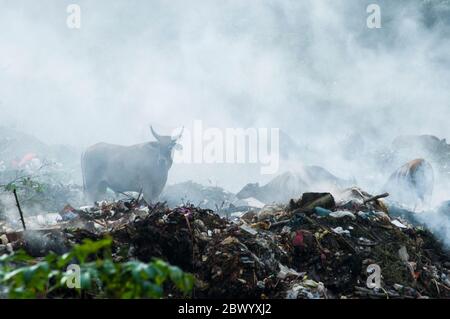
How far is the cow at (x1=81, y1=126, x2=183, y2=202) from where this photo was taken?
9.38 m

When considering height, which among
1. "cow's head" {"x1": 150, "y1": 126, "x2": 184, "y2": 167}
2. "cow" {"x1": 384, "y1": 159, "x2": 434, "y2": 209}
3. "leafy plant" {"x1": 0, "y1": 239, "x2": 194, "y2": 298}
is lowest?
"cow" {"x1": 384, "y1": 159, "x2": 434, "y2": 209}

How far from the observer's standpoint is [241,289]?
3709mm

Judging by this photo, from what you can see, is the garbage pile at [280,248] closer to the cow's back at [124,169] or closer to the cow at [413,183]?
the cow at [413,183]

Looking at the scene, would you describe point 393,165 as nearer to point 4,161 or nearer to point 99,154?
point 99,154

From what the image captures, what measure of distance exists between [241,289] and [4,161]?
10.1 meters

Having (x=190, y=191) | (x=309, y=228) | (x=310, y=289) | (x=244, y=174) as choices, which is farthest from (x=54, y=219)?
(x=244, y=174)

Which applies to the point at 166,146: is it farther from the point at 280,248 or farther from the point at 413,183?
the point at 280,248

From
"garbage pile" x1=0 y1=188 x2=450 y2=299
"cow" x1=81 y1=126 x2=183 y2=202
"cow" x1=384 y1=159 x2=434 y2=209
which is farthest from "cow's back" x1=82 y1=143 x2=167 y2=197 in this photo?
"cow" x1=384 y1=159 x2=434 y2=209

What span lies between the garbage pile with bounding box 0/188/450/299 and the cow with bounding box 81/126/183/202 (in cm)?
350

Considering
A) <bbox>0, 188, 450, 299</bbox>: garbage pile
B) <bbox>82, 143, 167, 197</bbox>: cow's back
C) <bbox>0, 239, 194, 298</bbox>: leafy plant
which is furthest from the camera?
<bbox>82, 143, 167, 197</bbox>: cow's back

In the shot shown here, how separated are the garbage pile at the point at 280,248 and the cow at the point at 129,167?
11.5ft

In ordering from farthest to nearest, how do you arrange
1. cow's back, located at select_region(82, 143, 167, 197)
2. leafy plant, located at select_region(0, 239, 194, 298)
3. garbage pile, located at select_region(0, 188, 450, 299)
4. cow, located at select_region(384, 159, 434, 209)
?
cow's back, located at select_region(82, 143, 167, 197) < cow, located at select_region(384, 159, 434, 209) < garbage pile, located at select_region(0, 188, 450, 299) < leafy plant, located at select_region(0, 239, 194, 298)

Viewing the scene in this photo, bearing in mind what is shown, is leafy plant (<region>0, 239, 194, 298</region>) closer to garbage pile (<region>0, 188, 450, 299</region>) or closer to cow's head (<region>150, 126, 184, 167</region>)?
garbage pile (<region>0, 188, 450, 299</region>)

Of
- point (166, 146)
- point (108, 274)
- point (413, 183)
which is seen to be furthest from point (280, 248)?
point (166, 146)
